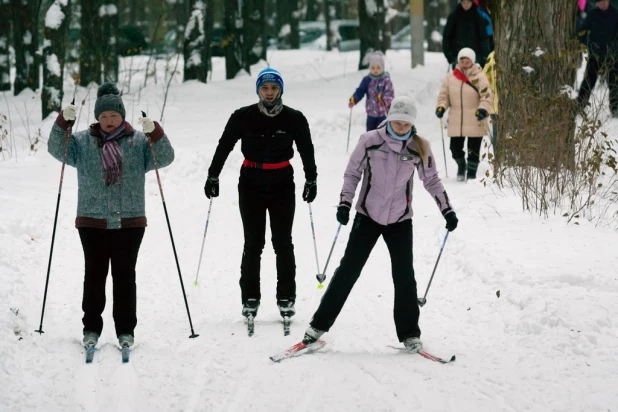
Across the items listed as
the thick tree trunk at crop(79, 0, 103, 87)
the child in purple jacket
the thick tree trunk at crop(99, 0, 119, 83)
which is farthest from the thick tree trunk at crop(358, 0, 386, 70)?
the child in purple jacket

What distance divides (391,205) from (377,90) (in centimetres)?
698

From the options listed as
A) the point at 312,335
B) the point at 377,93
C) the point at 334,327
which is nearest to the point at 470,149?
the point at 377,93

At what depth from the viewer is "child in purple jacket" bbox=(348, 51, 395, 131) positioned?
12195 millimetres

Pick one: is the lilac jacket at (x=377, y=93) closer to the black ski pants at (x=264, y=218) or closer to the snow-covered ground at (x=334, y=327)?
the snow-covered ground at (x=334, y=327)

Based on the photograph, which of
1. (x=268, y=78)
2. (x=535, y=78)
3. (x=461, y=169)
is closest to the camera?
(x=268, y=78)

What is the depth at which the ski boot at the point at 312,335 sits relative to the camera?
5660mm

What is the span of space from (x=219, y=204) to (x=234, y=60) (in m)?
11.1

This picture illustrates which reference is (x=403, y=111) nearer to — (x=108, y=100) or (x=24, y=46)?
(x=108, y=100)

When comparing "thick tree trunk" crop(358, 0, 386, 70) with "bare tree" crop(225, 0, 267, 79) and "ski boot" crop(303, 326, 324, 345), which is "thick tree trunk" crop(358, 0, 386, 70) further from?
"ski boot" crop(303, 326, 324, 345)

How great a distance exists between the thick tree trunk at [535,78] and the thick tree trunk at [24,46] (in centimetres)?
1358

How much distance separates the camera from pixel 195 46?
765 inches

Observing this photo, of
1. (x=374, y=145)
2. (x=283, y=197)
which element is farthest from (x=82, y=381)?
(x=374, y=145)

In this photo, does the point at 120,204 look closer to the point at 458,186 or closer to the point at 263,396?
the point at 263,396

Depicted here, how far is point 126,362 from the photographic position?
5453 mm
